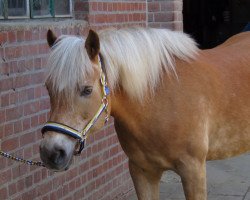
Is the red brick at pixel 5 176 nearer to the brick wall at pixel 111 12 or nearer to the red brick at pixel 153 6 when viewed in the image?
the brick wall at pixel 111 12

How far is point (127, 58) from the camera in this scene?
3637 millimetres

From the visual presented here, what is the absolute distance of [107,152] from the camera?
563 cm

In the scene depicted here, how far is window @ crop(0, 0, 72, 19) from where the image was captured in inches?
171

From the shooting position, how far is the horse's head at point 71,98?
10.8 feet

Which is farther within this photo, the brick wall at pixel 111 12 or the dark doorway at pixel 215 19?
the dark doorway at pixel 215 19

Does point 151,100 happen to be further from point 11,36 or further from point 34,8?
point 34,8

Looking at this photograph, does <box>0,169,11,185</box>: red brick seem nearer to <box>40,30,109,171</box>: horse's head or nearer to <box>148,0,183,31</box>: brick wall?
<box>40,30,109,171</box>: horse's head

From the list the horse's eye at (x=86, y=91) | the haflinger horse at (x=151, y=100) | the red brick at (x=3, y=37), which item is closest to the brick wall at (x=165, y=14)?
the haflinger horse at (x=151, y=100)

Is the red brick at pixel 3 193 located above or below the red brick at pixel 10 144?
below

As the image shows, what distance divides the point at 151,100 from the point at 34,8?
54.9 inches

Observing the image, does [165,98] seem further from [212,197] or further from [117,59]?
[212,197]

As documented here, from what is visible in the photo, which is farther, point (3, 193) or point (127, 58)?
point (3, 193)

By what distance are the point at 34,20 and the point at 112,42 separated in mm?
1184

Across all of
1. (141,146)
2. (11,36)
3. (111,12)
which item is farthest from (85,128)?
(111,12)
